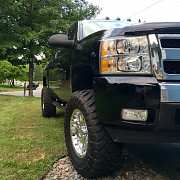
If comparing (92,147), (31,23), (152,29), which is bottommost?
(92,147)

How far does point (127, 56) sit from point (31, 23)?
11.4 m

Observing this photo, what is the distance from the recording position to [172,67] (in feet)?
5.78

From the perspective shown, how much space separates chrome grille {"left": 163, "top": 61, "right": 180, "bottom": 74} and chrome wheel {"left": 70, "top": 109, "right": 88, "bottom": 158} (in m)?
1.06

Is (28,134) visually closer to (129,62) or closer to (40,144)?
(40,144)

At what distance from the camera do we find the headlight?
1797 mm

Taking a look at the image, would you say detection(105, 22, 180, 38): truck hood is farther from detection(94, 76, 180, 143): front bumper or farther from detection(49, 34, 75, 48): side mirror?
detection(49, 34, 75, 48): side mirror

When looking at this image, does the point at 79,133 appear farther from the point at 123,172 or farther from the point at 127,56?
the point at 127,56

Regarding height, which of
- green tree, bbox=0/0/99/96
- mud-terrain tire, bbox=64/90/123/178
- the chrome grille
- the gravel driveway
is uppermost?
green tree, bbox=0/0/99/96

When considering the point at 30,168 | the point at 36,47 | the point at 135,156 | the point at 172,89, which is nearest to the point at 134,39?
the point at 172,89

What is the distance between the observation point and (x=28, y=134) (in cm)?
382

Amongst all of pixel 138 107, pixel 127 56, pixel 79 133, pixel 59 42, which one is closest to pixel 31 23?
pixel 59 42

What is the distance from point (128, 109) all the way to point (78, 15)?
11.5 m

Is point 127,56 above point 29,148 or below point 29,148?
above

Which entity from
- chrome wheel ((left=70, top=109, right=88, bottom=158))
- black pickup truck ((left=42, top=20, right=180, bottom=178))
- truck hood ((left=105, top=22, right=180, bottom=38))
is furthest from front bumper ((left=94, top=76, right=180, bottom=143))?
chrome wheel ((left=70, top=109, right=88, bottom=158))
